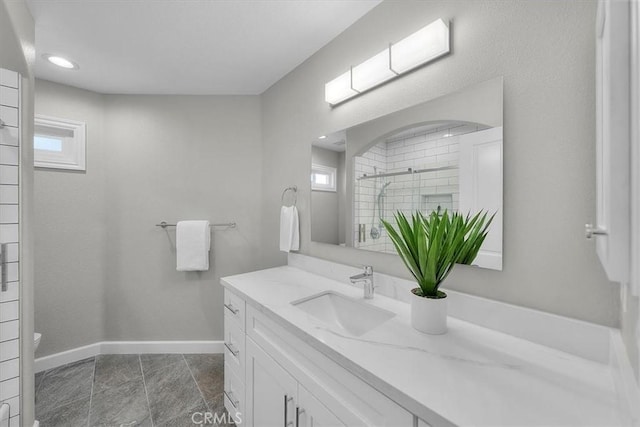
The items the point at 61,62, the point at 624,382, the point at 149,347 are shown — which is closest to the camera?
the point at 624,382

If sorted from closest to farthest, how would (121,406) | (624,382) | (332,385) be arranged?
(624,382), (332,385), (121,406)

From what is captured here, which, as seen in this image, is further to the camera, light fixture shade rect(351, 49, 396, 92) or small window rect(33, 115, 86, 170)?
small window rect(33, 115, 86, 170)

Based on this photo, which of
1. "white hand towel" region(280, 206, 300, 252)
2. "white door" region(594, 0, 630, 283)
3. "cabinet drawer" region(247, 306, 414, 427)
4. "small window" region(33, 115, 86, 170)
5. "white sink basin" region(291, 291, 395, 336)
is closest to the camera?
"white door" region(594, 0, 630, 283)

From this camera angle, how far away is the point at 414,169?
124 centimetres

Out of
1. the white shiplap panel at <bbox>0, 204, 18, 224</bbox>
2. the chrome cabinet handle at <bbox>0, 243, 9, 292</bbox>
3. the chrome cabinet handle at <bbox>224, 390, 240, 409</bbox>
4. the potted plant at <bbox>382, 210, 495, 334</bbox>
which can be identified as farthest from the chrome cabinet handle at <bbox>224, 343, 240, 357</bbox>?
the white shiplap panel at <bbox>0, 204, 18, 224</bbox>

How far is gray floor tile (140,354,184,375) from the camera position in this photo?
2.18m

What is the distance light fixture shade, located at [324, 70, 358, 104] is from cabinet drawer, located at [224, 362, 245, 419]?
1620mm

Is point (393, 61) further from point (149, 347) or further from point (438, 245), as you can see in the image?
point (149, 347)

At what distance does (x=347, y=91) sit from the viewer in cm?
153

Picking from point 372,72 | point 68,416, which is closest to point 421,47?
point 372,72

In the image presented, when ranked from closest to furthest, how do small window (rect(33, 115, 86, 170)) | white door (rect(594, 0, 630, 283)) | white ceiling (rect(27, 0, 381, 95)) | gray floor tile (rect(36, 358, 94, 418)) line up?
white door (rect(594, 0, 630, 283)) → white ceiling (rect(27, 0, 381, 95)) → gray floor tile (rect(36, 358, 94, 418)) → small window (rect(33, 115, 86, 170))

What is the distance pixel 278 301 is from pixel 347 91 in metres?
1.16

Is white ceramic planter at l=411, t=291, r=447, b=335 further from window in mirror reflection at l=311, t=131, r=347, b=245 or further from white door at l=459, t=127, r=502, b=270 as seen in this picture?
window in mirror reflection at l=311, t=131, r=347, b=245

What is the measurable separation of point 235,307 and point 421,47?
60.5 inches
